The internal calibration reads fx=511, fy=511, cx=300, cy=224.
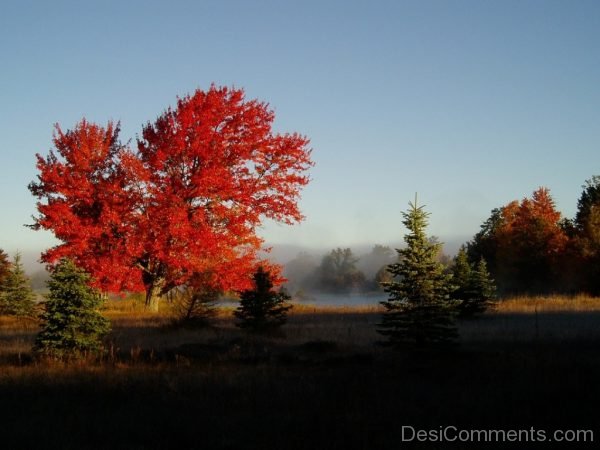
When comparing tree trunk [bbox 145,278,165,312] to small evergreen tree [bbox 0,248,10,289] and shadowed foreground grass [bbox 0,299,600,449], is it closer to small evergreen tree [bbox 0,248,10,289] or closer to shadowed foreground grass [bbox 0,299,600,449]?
small evergreen tree [bbox 0,248,10,289]

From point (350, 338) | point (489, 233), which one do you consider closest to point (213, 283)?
point (350, 338)

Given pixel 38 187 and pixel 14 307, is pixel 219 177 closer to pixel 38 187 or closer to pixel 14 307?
pixel 38 187

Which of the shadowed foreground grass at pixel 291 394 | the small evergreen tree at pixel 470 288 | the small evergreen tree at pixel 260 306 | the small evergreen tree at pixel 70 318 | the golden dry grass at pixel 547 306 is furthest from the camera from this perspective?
the golden dry grass at pixel 547 306

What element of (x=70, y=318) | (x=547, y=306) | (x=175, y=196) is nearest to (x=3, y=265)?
(x=175, y=196)

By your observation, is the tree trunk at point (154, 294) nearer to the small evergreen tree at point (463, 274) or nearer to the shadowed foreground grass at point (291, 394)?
the shadowed foreground grass at point (291, 394)

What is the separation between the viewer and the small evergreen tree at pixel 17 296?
24078 mm

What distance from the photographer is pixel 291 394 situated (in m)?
7.73

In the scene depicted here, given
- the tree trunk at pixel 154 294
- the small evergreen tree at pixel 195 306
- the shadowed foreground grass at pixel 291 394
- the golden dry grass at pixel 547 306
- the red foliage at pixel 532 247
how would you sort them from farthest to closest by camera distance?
1. the red foliage at pixel 532 247
2. the tree trunk at pixel 154 294
3. the golden dry grass at pixel 547 306
4. the small evergreen tree at pixel 195 306
5. the shadowed foreground grass at pixel 291 394

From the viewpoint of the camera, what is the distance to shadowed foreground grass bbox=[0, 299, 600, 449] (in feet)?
19.4

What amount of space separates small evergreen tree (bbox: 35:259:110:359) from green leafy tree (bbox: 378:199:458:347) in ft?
20.8

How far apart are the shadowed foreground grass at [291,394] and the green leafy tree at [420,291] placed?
45cm

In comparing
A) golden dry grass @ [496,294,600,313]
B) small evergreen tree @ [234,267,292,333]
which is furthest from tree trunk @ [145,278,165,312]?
golden dry grass @ [496,294,600,313]

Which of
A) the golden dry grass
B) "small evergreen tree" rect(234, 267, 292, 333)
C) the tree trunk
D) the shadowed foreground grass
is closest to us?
the shadowed foreground grass

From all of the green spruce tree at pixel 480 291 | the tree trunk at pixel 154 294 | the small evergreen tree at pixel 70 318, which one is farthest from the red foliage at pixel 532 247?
the small evergreen tree at pixel 70 318
